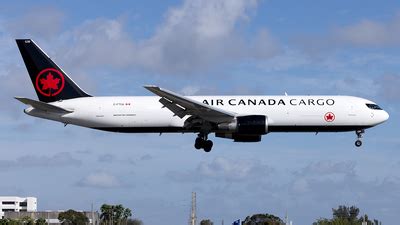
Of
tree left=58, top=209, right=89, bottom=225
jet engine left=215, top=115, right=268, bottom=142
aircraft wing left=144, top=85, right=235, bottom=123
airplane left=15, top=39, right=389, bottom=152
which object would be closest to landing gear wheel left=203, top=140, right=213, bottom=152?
airplane left=15, top=39, right=389, bottom=152

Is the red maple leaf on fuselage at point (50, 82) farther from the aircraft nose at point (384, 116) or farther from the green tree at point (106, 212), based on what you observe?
the green tree at point (106, 212)

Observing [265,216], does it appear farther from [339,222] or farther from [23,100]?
[23,100]

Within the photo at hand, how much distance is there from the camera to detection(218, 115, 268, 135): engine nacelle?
2594 inches

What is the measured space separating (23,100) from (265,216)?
383 feet

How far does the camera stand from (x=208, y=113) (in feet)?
217

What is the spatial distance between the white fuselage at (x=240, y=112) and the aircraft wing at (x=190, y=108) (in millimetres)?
1916

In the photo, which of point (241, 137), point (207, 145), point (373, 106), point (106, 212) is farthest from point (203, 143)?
point (106, 212)

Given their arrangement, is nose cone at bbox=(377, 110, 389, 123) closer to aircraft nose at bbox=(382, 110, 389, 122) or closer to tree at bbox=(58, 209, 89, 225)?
aircraft nose at bbox=(382, 110, 389, 122)

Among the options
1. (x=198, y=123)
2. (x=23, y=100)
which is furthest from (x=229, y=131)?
(x=23, y=100)

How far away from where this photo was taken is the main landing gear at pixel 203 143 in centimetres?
6956

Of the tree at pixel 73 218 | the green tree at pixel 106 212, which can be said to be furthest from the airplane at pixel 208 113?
the green tree at pixel 106 212

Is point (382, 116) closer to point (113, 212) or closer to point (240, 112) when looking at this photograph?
point (240, 112)

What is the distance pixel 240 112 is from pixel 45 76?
17.4m

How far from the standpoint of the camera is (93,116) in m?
69.6
